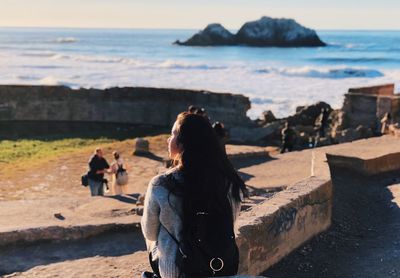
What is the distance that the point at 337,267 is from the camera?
243 inches

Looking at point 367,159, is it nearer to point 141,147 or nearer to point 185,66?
point 141,147

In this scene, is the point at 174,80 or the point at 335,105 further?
the point at 174,80

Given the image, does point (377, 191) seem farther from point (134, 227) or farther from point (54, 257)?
point (54, 257)

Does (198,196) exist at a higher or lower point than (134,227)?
higher

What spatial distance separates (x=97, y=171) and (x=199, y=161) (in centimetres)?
775

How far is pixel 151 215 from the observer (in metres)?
3.29

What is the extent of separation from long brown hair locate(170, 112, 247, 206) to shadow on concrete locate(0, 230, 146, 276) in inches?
146

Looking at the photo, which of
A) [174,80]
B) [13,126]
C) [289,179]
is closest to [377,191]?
[289,179]

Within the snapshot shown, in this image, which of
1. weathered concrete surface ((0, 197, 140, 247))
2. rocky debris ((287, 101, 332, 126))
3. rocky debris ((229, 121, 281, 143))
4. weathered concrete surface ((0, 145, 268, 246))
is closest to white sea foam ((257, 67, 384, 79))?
rocky debris ((287, 101, 332, 126))

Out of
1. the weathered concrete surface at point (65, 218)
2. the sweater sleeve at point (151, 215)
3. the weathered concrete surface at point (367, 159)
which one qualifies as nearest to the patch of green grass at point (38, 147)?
the weathered concrete surface at point (65, 218)

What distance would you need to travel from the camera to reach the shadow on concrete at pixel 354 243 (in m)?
6.04

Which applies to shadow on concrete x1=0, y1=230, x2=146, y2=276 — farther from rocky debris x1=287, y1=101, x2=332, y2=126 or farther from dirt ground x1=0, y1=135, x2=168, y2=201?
rocky debris x1=287, y1=101, x2=332, y2=126

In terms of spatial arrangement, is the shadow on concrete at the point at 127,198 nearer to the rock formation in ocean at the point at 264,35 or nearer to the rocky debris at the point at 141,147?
the rocky debris at the point at 141,147

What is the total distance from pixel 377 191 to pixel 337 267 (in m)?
3.40
